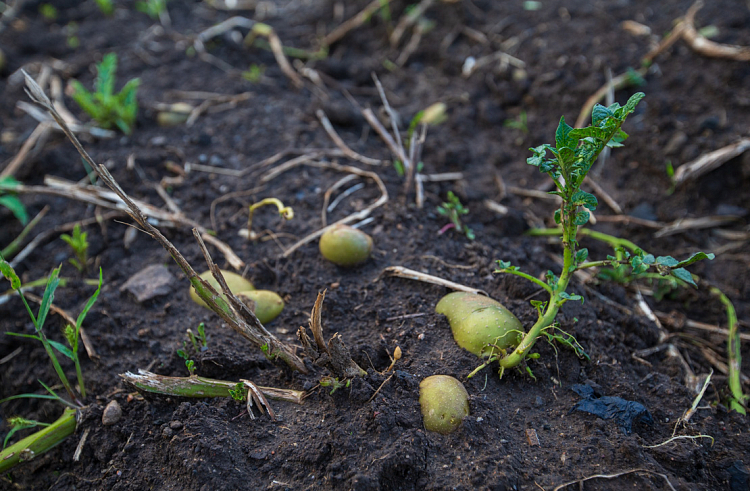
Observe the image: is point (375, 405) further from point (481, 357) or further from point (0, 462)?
point (0, 462)

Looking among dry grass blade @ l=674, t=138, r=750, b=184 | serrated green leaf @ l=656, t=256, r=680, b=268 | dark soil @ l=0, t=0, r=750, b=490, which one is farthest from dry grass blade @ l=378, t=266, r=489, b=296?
dry grass blade @ l=674, t=138, r=750, b=184

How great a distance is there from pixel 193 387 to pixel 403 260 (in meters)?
1.05

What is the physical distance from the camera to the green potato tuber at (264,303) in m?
2.04

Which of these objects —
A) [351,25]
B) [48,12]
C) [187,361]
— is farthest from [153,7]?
[187,361]

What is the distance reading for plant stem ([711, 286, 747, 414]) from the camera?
1.90 meters

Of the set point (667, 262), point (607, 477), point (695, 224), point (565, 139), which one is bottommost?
point (695, 224)

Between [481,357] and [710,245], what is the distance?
1.79m

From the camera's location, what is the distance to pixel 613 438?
1571 mm

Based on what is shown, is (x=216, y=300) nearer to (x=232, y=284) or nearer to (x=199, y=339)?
(x=199, y=339)

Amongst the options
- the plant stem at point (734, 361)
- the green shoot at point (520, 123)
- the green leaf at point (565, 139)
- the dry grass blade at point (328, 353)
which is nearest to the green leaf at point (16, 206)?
the dry grass blade at point (328, 353)

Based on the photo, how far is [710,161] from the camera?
2756 mm

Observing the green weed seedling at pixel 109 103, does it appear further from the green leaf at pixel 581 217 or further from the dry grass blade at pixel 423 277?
the green leaf at pixel 581 217

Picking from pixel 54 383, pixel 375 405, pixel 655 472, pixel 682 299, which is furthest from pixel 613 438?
pixel 54 383

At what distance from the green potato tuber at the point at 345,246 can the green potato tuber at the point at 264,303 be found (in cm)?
31
